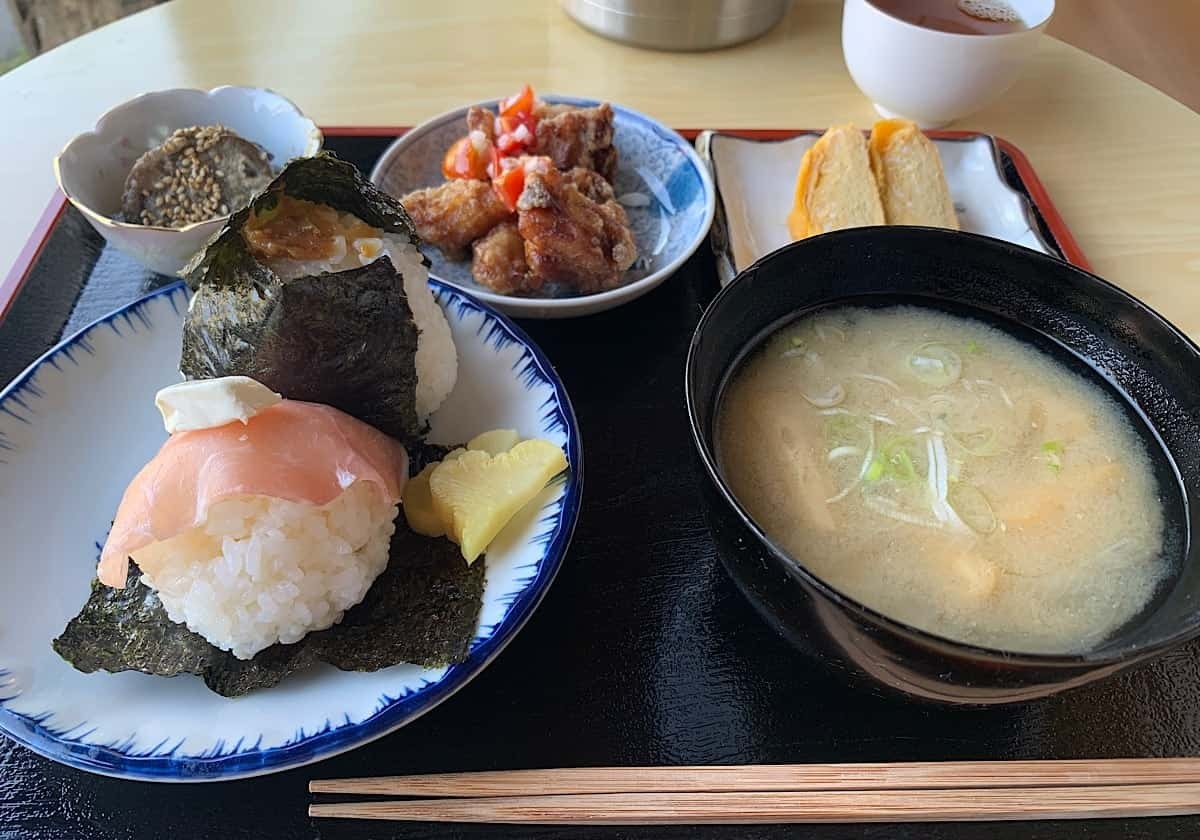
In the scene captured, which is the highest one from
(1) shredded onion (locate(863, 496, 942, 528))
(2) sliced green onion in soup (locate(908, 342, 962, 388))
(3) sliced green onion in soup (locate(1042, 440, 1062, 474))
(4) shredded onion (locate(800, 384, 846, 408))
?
(4) shredded onion (locate(800, 384, 846, 408))

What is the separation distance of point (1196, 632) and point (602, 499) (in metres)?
0.71

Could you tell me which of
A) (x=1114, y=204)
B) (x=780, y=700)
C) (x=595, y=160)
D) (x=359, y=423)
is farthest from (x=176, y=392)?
(x=1114, y=204)

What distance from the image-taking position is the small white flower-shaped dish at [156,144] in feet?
4.76

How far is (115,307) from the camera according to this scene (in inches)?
59.8

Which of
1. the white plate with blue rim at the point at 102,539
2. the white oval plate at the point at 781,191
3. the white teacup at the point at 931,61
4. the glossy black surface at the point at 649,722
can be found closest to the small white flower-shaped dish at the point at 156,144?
the white plate with blue rim at the point at 102,539

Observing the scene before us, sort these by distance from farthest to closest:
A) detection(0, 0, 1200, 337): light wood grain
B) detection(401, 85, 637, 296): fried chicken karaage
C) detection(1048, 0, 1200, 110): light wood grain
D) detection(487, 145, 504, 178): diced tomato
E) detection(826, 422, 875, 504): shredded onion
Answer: detection(1048, 0, 1200, 110): light wood grain
detection(0, 0, 1200, 337): light wood grain
detection(487, 145, 504, 178): diced tomato
detection(401, 85, 637, 296): fried chicken karaage
detection(826, 422, 875, 504): shredded onion

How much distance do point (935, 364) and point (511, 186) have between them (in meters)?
0.87

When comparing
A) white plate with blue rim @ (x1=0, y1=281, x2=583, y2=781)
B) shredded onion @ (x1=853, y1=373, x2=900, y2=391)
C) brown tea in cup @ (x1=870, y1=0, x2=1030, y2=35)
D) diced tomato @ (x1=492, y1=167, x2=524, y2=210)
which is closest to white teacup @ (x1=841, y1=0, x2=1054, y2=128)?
brown tea in cup @ (x1=870, y1=0, x2=1030, y2=35)

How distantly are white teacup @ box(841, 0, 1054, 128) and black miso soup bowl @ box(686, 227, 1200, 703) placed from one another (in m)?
0.87

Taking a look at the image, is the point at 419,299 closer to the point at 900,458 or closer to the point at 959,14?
the point at 900,458

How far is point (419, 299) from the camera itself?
121cm

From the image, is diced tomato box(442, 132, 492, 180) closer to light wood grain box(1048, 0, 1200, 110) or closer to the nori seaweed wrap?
the nori seaweed wrap

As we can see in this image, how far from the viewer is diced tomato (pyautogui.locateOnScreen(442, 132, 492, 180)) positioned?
1.72 meters

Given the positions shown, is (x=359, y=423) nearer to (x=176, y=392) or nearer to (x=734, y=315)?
(x=176, y=392)
